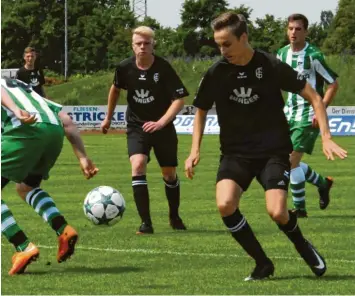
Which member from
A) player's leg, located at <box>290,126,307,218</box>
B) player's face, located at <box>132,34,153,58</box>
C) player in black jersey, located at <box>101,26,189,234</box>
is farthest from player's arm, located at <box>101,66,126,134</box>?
player's leg, located at <box>290,126,307,218</box>

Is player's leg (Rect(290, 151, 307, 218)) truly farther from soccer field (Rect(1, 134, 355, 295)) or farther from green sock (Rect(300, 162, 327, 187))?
green sock (Rect(300, 162, 327, 187))

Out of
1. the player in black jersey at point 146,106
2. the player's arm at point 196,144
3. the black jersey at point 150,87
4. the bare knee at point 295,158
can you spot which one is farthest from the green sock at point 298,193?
the player's arm at point 196,144

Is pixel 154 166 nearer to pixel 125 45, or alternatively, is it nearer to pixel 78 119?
pixel 78 119

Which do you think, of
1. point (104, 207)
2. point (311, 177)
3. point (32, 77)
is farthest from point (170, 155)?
point (32, 77)

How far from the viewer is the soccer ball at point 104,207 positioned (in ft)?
35.4

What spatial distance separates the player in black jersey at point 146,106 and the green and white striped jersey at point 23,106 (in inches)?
110

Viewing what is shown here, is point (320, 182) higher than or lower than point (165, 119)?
lower

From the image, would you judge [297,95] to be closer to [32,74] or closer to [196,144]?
[196,144]

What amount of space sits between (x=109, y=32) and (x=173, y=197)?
252 feet

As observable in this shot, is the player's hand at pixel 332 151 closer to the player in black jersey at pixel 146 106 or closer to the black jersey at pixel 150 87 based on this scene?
the player in black jersey at pixel 146 106

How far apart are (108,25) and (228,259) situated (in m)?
79.6

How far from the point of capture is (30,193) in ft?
31.4

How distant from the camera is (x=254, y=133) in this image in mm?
8914

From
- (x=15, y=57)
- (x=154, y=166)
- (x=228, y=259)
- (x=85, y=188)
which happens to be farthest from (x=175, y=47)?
(x=228, y=259)
